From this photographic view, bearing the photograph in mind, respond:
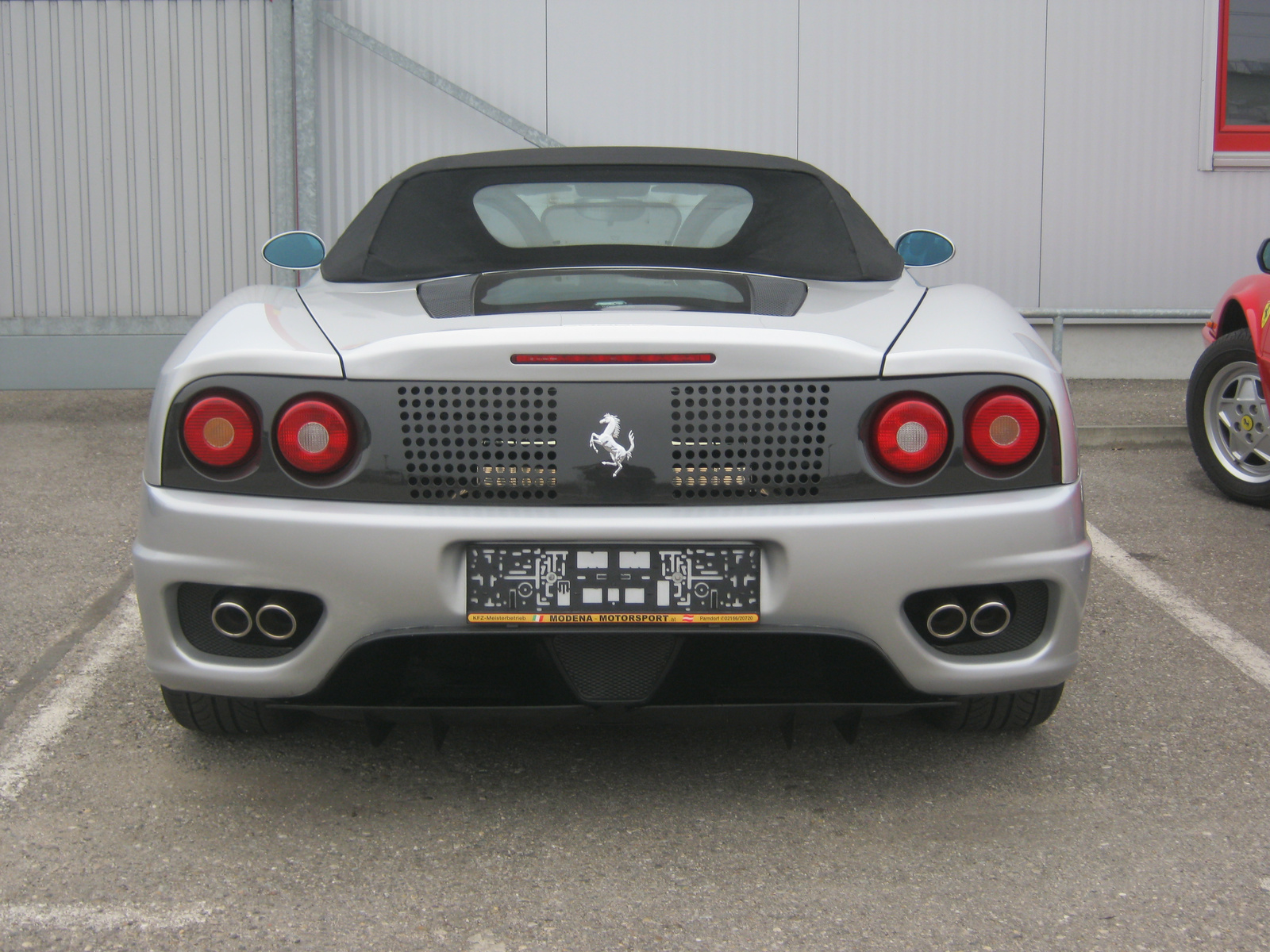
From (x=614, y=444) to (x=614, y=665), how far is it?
414 millimetres

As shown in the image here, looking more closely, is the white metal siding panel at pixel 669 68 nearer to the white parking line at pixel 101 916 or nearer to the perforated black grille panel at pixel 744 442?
the perforated black grille panel at pixel 744 442

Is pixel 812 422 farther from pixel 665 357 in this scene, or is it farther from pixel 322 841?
pixel 322 841

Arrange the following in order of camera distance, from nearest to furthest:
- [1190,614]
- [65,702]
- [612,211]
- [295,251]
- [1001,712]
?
1. [1001,712]
2. [65,702]
3. [612,211]
4. [295,251]
5. [1190,614]

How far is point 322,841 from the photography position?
8.67ft

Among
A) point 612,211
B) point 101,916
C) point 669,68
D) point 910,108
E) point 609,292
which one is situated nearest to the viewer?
point 101,916

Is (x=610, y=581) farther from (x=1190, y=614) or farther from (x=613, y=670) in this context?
(x=1190, y=614)

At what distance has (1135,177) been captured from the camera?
943 cm

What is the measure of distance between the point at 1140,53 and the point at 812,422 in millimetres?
7972

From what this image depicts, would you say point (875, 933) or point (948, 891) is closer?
point (875, 933)

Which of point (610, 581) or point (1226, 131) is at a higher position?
point (1226, 131)

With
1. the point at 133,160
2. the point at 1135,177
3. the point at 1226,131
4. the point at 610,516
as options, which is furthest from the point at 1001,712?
the point at 1226,131

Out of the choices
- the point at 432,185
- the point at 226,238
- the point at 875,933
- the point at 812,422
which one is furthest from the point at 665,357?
the point at 226,238

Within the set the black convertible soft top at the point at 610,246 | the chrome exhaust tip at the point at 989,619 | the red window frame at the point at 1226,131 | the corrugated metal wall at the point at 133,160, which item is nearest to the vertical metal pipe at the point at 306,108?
the corrugated metal wall at the point at 133,160

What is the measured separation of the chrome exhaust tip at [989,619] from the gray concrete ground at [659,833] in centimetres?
41
